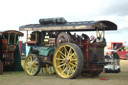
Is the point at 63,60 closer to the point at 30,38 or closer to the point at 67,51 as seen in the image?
the point at 67,51

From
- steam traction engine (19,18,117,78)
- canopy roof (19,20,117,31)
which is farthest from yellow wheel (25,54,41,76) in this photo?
canopy roof (19,20,117,31)

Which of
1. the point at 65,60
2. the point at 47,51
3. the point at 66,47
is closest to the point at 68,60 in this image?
the point at 65,60

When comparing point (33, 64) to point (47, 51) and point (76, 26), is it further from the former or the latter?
point (76, 26)

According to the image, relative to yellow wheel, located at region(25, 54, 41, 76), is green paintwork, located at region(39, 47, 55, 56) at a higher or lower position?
higher

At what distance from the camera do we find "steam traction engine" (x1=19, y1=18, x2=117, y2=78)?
9.18 meters

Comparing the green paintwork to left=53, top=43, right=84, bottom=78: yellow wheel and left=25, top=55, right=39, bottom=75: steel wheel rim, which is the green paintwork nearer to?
left=25, top=55, right=39, bottom=75: steel wheel rim

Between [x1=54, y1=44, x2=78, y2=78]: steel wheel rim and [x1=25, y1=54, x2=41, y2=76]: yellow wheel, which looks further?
[x1=25, y1=54, x2=41, y2=76]: yellow wheel

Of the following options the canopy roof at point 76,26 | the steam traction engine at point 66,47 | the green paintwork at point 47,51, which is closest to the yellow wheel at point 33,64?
the steam traction engine at point 66,47

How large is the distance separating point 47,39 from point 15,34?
3011mm

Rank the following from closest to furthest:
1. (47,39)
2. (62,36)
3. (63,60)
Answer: (63,60) → (62,36) → (47,39)

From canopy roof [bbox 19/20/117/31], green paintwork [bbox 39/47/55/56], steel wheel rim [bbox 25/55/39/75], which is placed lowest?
steel wheel rim [bbox 25/55/39/75]

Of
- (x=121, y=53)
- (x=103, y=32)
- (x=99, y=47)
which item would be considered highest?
(x=103, y=32)

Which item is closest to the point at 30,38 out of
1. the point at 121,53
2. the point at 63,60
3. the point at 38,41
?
the point at 38,41

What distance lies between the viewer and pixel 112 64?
525 inches
